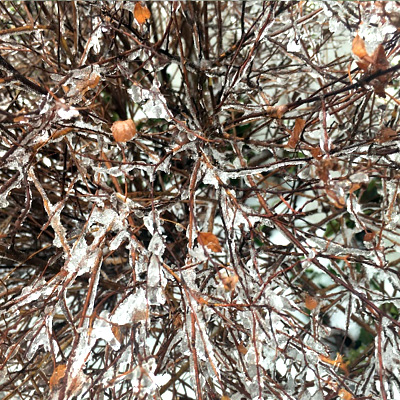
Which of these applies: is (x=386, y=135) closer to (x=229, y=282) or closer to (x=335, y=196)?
(x=335, y=196)

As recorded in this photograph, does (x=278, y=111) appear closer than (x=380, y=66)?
No

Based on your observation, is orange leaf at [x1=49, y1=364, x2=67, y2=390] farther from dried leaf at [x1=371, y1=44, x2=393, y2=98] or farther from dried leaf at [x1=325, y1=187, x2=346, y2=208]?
dried leaf at [x1=371, y1=44, x2=393, y2=98]

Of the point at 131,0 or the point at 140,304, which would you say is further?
the point at 131,0

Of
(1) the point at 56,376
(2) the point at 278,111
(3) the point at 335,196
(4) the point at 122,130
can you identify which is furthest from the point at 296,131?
(1) the point at 56,376

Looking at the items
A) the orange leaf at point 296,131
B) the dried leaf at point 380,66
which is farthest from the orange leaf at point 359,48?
the orange leaf at point 296,131

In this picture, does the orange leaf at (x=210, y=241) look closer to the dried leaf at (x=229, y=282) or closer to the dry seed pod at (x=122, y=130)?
the dried leaf at (x=229, y=282)

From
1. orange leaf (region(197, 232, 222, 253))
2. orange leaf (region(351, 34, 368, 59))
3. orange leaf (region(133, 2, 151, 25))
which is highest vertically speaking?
orange leaf (region(133, 2, 151, 25))

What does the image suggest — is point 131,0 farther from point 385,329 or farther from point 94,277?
point 385,329

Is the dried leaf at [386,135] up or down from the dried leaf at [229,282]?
up

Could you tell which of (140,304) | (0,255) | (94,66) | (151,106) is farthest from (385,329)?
(0,255)

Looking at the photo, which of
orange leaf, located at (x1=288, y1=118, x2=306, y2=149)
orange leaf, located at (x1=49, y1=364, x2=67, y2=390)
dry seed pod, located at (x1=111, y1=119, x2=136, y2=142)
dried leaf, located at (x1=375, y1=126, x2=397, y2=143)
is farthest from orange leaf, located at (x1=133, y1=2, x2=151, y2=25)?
orange leaf, located at (x1=49, y1=364, x2=67, y2=390)

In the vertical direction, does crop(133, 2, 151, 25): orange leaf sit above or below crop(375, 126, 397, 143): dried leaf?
above
